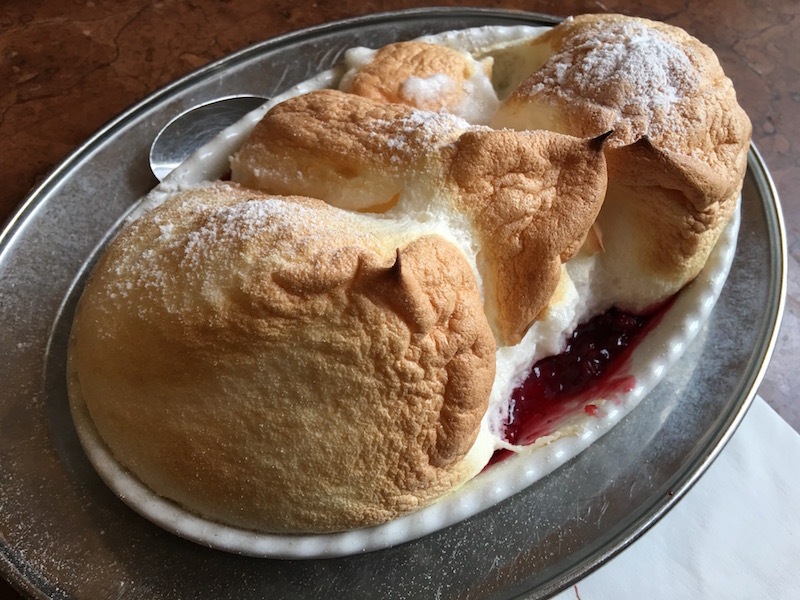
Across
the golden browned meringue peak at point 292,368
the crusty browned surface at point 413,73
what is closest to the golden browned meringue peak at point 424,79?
the crusty browned surface at point 413,73

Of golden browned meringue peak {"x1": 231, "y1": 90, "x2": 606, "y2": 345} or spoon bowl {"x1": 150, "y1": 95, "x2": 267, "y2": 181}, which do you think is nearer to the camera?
golden browned meringue peak {"x1": 231, "y1": 90, "x2": 606, "y2": 345}

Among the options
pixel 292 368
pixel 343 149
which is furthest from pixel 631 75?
pixel 292 368

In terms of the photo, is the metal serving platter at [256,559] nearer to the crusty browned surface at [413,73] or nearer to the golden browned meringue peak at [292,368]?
the golden browned meringue peak at [292,368]

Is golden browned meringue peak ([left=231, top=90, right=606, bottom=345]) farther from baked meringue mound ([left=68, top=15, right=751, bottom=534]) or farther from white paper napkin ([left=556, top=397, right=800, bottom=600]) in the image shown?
white paper napkin ([left=556, top=397, right=800, bottom=600])

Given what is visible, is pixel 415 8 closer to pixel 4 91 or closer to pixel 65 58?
pixel 65 58

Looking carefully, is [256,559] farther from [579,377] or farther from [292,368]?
[579,377]

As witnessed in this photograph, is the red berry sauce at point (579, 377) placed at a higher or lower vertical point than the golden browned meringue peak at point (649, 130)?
lower

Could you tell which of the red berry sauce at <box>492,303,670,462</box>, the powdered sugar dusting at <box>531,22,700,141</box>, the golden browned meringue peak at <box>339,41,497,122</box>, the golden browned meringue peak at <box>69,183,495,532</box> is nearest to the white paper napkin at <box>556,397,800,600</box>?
the red berry sauce at <box>492,303,670,462</box>
